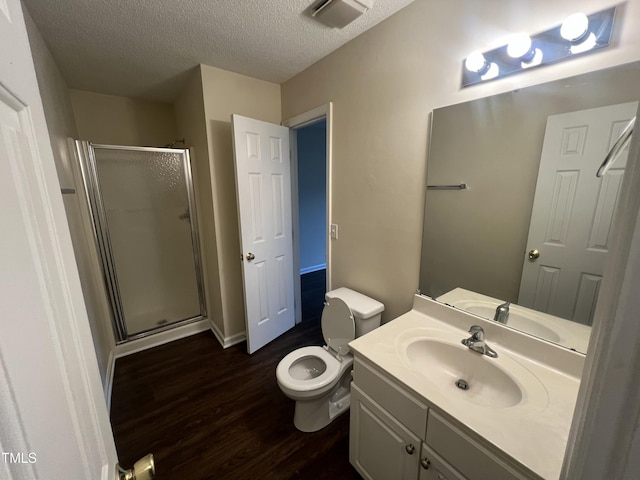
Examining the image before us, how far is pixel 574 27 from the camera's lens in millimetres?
856

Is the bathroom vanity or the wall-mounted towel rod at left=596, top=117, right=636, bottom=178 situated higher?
the wall-mounted towel rod at left=596, top=117, right=636, bottom=178

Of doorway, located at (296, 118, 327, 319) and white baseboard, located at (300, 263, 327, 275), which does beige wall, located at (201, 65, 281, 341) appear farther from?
white baseboard, located at (300, 263, 327, 275)

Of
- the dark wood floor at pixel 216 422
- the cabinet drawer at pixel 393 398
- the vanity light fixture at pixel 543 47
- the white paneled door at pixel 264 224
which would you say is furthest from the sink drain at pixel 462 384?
the white paneled door at pixel 264 224

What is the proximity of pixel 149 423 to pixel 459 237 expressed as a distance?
213 cm

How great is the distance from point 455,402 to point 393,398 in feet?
0.77

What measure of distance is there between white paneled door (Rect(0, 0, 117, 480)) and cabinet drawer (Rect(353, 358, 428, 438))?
854 millimetres

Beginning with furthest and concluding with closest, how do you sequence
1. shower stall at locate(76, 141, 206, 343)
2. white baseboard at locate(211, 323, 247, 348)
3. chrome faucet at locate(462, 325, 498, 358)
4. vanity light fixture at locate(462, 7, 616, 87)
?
white baseboard at locate(211, 323, 247, 348) < shower stall at locate(76, 141, 206, 343) < chrome faucet at locate(462, 325, 498, 358) < vanity light fixture at locate(462, 7, 616, 87)

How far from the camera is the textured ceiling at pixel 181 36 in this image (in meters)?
1.30

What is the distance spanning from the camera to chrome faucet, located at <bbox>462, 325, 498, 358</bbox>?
3.50 ft

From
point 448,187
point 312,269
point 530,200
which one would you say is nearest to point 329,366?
point 448,187

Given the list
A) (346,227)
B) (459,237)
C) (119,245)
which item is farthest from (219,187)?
(459,237)

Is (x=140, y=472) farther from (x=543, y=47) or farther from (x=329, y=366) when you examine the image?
(x=543, y=47)

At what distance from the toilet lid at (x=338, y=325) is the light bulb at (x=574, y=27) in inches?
59.0

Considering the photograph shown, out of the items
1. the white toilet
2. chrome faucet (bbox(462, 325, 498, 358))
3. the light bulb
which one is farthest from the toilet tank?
the light bulb
